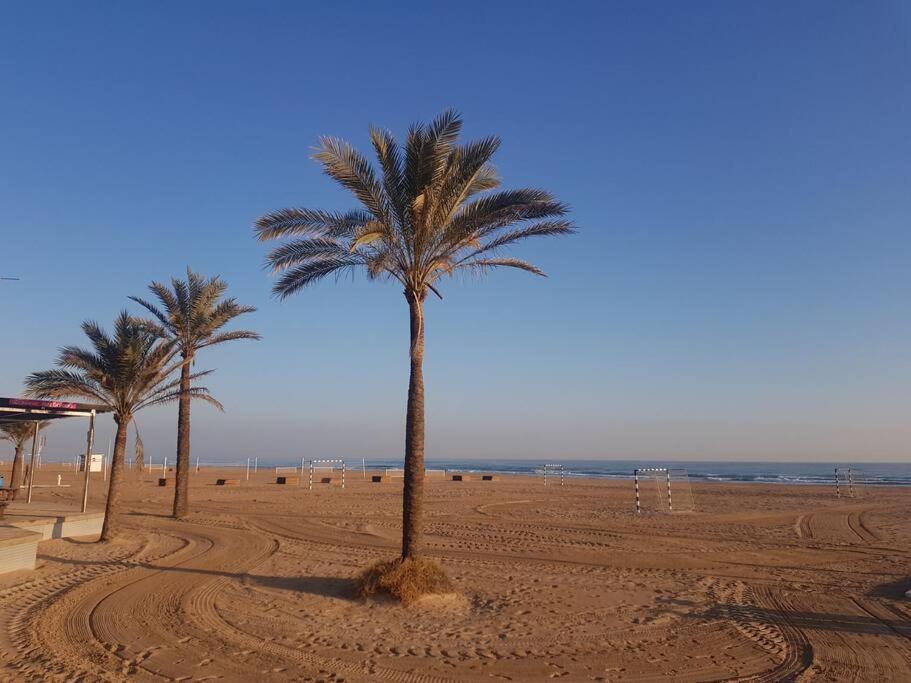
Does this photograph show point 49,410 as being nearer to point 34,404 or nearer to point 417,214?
point 34,404

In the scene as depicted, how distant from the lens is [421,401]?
34.9 feet

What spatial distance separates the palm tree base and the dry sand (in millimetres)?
243

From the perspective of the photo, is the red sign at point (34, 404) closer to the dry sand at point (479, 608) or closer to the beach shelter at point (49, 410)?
the beach shelter at point (49, 410)

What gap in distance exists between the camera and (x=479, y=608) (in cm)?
984

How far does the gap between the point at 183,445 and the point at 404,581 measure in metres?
14.5

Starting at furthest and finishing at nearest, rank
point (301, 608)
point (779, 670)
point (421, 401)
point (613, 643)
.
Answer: point (421, 401) → point (301, 608) → point (613, 643) → point (779, 670)

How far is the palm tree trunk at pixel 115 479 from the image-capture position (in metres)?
16.5

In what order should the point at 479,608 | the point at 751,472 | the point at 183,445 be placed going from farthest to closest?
the point at 751,472, the point at 183,445, the point at 479,608

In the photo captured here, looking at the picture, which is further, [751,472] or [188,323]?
[751,472]

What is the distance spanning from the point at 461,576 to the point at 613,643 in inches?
183

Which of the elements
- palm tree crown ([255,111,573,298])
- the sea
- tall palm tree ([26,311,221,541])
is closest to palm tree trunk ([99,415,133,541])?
tall palm tree ([26,311,221,541])

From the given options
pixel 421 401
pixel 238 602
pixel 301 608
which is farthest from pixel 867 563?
pixel 238 602

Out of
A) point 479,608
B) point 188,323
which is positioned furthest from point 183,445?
point 479,608

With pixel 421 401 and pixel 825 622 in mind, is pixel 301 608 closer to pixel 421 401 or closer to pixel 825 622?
pixel 421 401
